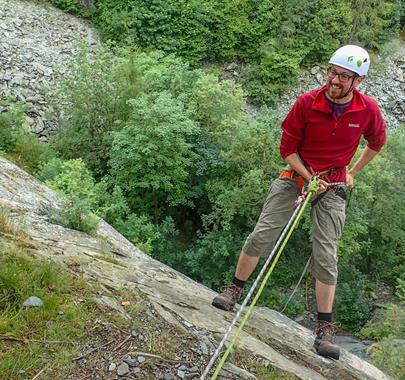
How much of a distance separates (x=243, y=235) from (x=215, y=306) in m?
12.4

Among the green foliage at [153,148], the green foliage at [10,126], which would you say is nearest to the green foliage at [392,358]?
the green foliage at [153,148]

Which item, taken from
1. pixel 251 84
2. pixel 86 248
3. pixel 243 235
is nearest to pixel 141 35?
pixel 251 84

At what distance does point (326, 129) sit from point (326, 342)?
82.8 inches

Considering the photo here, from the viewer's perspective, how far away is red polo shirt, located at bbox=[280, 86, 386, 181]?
4.25 metres

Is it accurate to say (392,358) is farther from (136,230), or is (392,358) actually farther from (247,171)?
(247,171)

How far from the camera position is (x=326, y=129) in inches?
169

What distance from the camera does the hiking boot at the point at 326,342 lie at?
15.3ft

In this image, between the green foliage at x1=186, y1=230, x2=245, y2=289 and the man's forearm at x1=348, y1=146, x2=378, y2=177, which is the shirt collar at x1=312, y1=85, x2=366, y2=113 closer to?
the man's forearm at x1=348, y1=146, x2=378, y2=177

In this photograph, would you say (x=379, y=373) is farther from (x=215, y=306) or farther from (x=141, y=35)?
(x=141, y=35)

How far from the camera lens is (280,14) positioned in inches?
Result: 1061

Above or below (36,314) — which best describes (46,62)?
above

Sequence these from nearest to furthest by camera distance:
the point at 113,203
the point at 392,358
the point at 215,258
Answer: the point at 392,358 < the point at 113,203 < the point at 215,258

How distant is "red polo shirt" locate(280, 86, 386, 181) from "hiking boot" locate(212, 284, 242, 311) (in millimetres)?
1469

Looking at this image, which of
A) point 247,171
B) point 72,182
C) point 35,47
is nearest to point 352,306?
point 247,171
